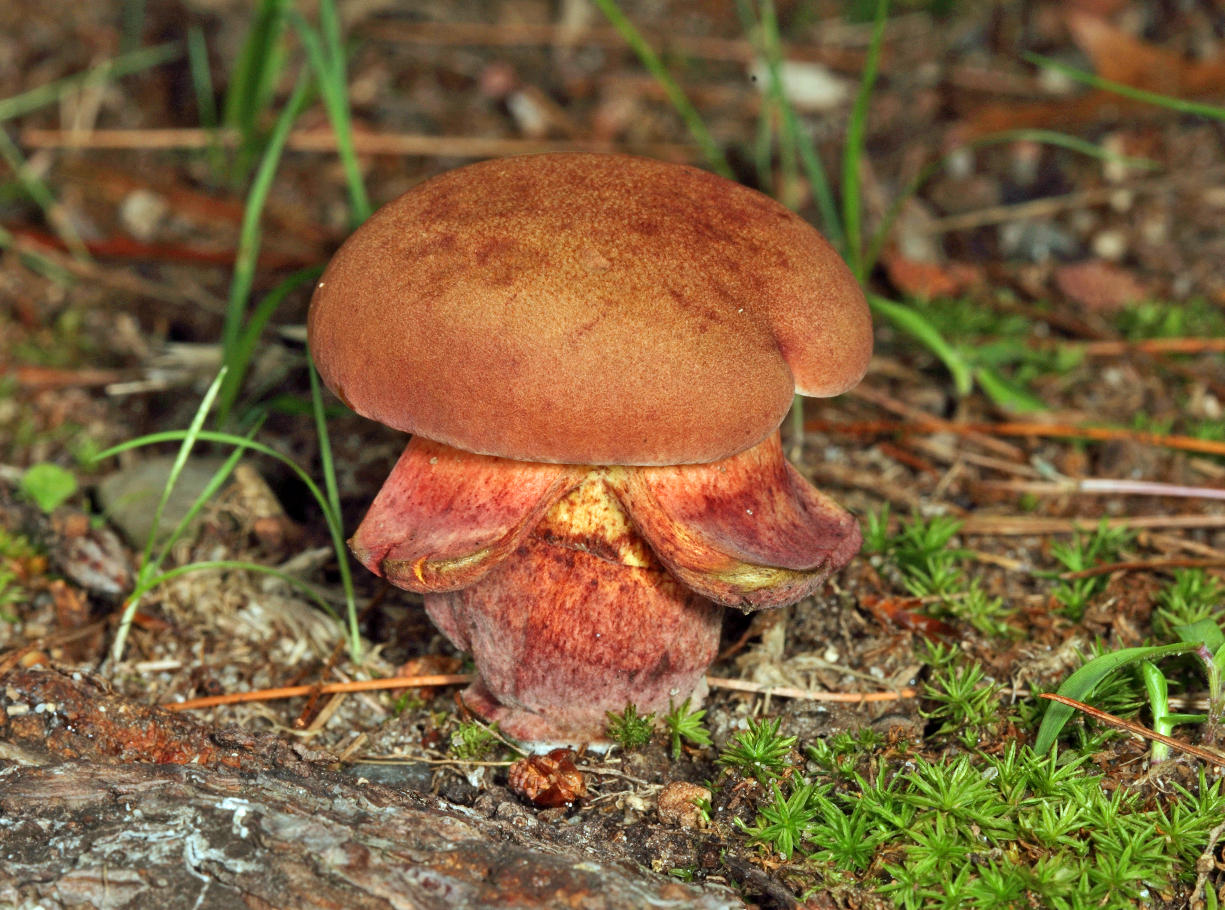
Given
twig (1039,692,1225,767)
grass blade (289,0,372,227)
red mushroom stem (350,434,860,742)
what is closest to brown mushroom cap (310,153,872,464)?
red mushroom stem (350,434,860,742)

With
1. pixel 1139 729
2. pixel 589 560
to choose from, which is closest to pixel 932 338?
pixel 1139 729

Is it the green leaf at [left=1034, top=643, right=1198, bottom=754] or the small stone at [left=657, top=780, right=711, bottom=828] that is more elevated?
the green leaf at [left=1034, top=643, right=1198, bottom=754]

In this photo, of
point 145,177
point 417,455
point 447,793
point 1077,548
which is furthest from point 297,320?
point 1077,548

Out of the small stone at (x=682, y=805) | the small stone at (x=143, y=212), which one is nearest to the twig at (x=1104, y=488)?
the small stone at (x=682, y=805)

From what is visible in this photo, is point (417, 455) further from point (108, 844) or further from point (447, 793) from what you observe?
point (108, 844)

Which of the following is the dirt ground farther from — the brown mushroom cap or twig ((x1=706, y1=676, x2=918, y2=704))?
the brown mushroom cap

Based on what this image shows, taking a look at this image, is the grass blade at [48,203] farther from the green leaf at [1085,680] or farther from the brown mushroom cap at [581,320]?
the green leaf at [1085,680]
